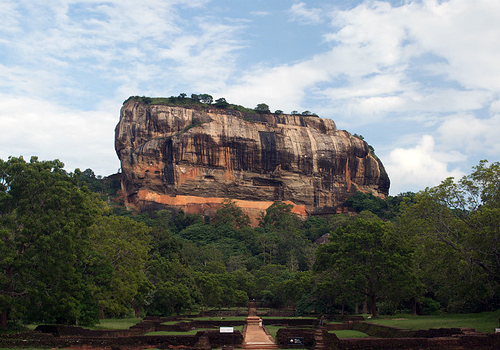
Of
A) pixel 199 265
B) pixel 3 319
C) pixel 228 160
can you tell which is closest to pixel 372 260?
pixel 3 319

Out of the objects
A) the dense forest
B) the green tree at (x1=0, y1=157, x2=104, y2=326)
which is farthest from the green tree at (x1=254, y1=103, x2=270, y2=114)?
the green tree at (x1=0, y1=157, x2=104, y2=326)

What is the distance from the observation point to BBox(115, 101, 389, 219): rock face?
91.6 metres

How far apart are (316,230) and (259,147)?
19.9 meters

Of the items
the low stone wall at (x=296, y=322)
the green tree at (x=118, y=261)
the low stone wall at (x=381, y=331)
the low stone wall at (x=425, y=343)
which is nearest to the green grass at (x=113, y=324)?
the green tree at (x=118, y=261)

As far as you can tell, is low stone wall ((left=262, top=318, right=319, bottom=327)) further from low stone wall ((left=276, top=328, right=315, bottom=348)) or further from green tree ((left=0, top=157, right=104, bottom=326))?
green tree ((left=0, top=157, right=104, bottom=326))

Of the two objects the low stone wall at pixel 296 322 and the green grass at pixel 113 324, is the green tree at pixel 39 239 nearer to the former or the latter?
the green grass at pixel 113 324

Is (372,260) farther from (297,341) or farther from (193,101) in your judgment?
(193,101)

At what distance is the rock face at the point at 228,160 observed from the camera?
300 feet

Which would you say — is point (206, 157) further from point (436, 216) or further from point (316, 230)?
point (436, 216)

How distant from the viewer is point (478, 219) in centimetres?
2386

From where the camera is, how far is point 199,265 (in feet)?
189

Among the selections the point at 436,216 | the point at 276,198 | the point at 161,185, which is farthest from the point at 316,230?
the point at 436,216

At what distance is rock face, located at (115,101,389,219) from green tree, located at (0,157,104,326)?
215ft

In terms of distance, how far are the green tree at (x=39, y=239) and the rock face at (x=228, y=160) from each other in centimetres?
6564
